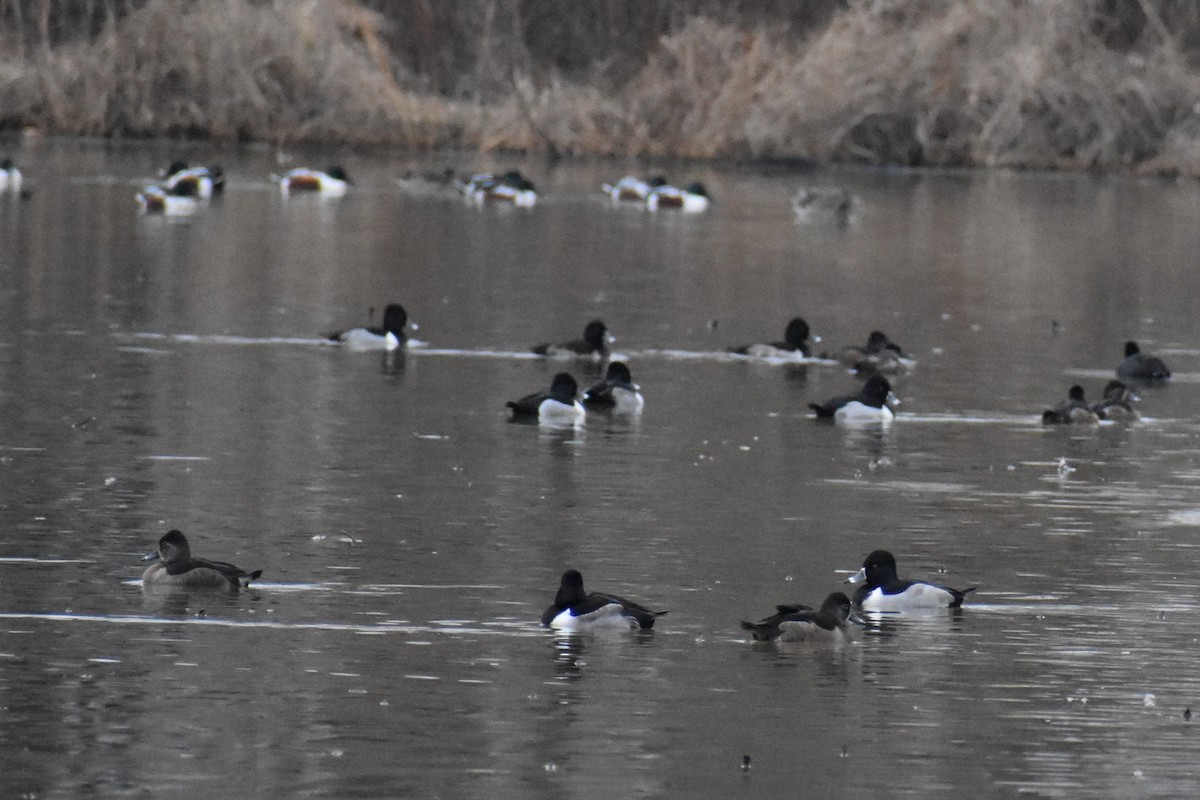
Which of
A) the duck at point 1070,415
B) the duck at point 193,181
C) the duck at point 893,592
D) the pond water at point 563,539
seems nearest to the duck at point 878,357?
the pond water at point 563,539

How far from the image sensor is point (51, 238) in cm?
3556

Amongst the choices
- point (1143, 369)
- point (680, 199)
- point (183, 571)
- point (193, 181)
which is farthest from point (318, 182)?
point (183, 571)

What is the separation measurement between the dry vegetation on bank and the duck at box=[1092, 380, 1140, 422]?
3546 cm

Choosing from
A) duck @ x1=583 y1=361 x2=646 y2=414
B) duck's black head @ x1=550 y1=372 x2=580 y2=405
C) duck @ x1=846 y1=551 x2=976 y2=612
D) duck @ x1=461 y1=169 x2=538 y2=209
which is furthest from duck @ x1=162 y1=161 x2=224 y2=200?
duck @ x1=846 y1=551 x2=976 y2=612

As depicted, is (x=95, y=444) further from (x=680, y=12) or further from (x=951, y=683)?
(x=680, y=12)

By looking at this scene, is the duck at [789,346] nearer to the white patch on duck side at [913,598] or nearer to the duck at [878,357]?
the duck at [878,357]

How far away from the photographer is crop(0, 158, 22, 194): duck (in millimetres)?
43594

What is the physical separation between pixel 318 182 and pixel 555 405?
28.4 meters

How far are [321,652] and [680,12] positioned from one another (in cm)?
5730

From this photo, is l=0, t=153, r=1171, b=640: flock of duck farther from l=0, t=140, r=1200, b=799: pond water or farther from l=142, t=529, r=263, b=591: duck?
l=0, t=140, r=1200, b=799: pond water

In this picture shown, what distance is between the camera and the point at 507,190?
46.1 metres

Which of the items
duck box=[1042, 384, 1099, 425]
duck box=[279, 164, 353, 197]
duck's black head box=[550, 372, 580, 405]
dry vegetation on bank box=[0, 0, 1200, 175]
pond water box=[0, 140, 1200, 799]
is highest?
dry vegetation on bank box=[0, 0, 1200, 175]

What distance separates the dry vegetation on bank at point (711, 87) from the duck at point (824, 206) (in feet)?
41.4

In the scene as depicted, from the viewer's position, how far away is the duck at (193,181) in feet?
139
